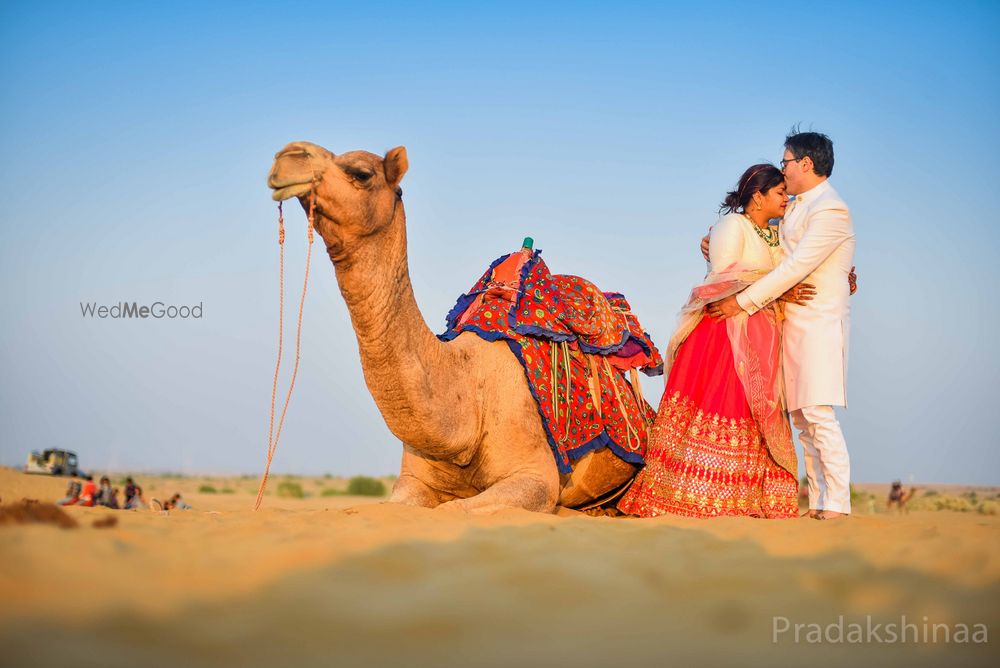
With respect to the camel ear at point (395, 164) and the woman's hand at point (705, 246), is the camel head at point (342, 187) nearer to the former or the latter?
the camel ear at point (395, 164)

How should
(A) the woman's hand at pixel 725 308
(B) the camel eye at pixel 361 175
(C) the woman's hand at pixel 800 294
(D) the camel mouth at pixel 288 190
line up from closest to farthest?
(D) the camel mouth at pixel 288 190, (B) the camel eye at pixel 361 175, (C) the woman's hand at pixel 800 294, (A) the woman's hand at pixel 725 308

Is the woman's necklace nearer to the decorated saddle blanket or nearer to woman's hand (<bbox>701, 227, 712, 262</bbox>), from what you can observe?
woman's hand (<bbox>701, 227, 712, 262</bbox>)

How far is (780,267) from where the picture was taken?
20.6 feet

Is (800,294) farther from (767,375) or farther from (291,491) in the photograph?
(291,491)

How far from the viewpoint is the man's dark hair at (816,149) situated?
255 inches

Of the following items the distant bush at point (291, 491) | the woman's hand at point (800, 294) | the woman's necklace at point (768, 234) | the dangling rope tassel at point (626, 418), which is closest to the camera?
the woman's hand at point (800, 294)

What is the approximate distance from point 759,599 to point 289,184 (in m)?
3.15

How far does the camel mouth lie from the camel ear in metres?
0.62

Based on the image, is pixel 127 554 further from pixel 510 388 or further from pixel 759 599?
pixel 510 388

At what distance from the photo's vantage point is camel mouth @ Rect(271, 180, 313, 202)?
4.79 metres

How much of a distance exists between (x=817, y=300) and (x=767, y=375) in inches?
23.8
